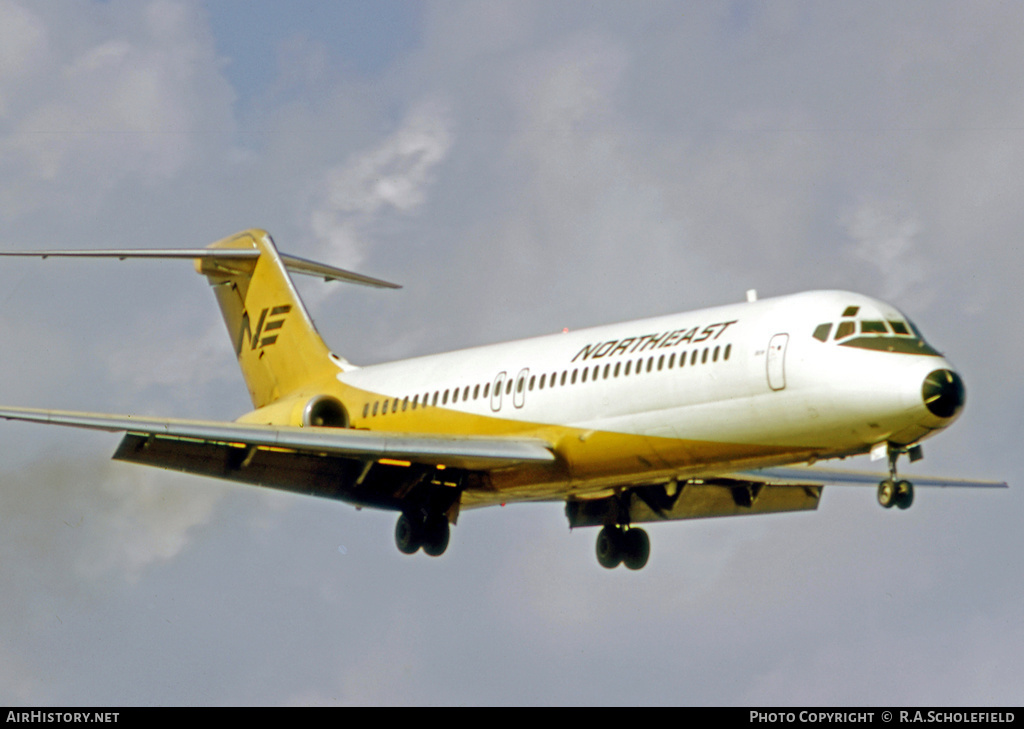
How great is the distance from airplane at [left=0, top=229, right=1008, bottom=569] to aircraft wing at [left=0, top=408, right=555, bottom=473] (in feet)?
0.12

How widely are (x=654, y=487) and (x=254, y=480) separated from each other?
7.50 meters

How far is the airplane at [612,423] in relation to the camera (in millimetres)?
26953

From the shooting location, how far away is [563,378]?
1185 inches

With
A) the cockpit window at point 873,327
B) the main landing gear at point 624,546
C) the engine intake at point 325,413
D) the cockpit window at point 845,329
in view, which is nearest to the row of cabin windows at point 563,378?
the engine intake at point 325,413

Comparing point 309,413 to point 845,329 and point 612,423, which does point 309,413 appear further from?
point 845,329

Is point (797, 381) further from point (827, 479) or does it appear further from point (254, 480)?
point (254, 480)

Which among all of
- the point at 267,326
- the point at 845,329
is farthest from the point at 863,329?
the point at 267,326

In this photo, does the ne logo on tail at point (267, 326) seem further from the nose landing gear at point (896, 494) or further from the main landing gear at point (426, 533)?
the nose landing gear at point (896, 494)

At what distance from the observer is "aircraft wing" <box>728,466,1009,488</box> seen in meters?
33.5

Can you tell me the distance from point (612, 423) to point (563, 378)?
1.58m

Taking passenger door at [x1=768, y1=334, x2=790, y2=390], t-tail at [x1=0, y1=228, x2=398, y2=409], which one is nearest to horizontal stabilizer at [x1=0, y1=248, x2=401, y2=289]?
t-tail at [x1=0, y1=228, x2=398, y2=409]

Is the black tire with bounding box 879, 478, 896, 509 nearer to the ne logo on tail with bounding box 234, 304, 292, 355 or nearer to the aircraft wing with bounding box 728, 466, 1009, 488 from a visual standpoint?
the aircraft wing with bounding box 728, 466, 1009, 488
